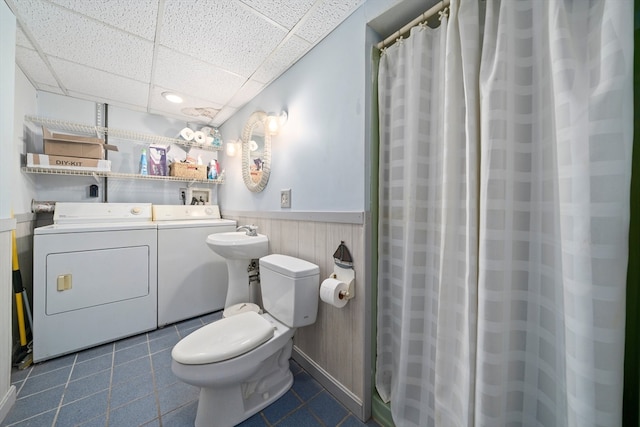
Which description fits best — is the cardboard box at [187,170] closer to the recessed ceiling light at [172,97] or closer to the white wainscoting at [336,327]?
the recessed ceiling light at [172,97]

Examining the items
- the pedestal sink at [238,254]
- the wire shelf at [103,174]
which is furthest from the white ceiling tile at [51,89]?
the pedestal sink at [238,254]

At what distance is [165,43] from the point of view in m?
1.42

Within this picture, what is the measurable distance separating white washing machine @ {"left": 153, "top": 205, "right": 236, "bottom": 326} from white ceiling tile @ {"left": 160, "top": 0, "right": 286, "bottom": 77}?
56.0 inches

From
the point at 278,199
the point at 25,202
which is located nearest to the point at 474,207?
the point at 278,199

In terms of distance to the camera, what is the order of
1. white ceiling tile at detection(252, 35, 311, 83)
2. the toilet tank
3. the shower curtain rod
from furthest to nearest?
white ceiling tile at detection(252, 35, 311, 83), the toilet tank, the shower curtain rod

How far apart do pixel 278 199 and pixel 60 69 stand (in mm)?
1916

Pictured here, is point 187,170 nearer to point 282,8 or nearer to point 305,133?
point 305,133

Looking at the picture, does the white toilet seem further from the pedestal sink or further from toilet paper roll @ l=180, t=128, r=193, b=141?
toilet paper roll @ l=180, t=128, r=193, b=141

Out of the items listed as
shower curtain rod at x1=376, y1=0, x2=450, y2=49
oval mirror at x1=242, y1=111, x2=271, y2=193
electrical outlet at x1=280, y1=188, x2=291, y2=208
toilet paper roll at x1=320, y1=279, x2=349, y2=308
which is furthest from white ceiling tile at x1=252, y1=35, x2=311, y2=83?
toilet paper roll at x1=320, y1=279, x2=349, y2=308

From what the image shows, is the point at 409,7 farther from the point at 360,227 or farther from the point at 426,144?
the point at 360,227

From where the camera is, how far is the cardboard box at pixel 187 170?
7.77 ft

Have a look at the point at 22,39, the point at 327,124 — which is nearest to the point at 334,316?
the point at 327,124

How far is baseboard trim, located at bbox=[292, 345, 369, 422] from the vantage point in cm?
116

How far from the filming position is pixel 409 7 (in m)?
1.02
